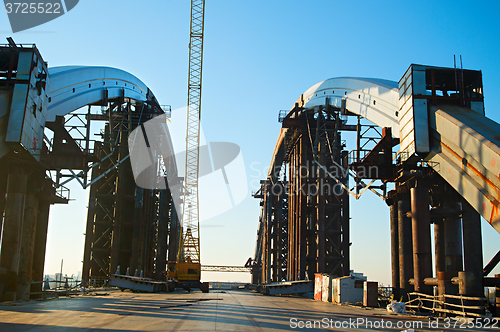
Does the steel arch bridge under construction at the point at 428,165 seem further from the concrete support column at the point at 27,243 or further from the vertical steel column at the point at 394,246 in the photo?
the concrete support column at the point at 27,243

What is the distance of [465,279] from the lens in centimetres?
2109

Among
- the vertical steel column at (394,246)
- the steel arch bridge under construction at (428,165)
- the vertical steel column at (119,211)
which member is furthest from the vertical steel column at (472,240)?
the vertical steel column at (119,211)

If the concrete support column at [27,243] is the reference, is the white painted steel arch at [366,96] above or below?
above

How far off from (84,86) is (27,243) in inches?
665

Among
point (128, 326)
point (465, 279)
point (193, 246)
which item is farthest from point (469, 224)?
point (193, 246)

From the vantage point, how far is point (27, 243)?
3162cm

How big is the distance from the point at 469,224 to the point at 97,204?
138ft

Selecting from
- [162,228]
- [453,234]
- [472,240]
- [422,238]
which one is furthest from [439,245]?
[162,228]

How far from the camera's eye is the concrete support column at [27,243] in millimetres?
29922

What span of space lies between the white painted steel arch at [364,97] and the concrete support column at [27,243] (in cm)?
2481

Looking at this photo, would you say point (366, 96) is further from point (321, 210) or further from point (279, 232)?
point (279, 232)

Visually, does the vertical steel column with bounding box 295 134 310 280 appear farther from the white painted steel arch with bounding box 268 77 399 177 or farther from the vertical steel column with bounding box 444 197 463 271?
the vertical steel column with bounding box 444 197 463 271

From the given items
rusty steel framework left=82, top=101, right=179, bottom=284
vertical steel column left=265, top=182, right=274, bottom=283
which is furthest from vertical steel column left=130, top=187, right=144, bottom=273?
vertical steel column left=265, top=182, right=274, bottom=283

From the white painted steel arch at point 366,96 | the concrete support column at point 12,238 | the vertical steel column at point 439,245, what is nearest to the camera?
the concrete support column at point 12,238
